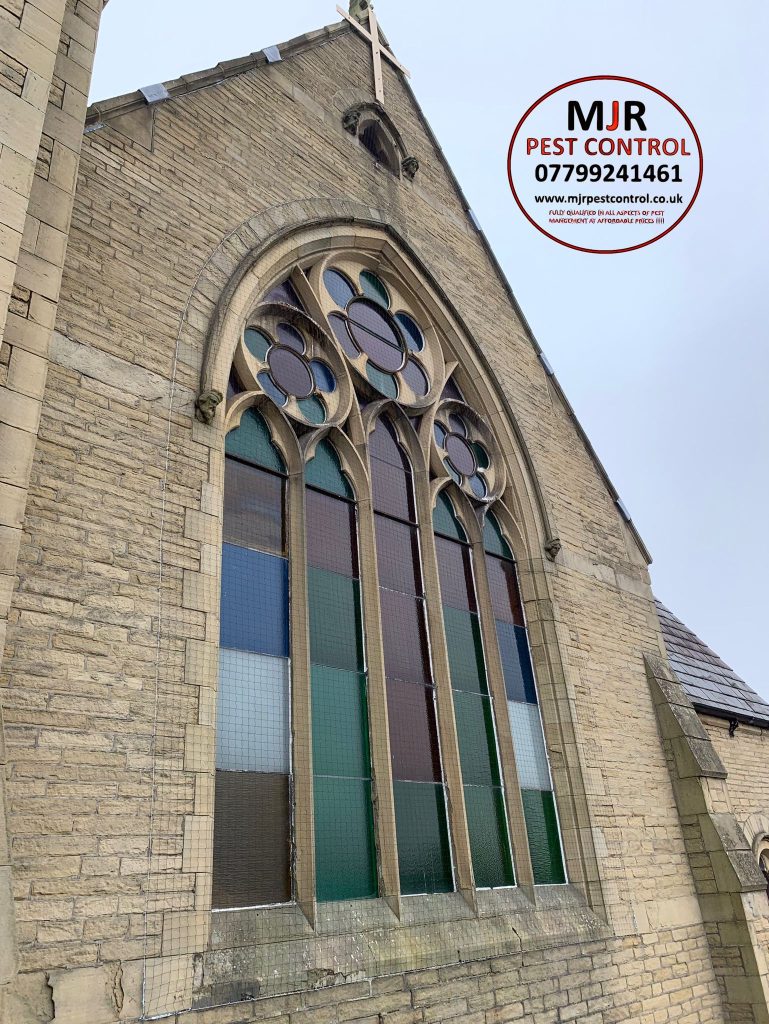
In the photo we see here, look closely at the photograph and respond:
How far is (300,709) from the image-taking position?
547 centimetres

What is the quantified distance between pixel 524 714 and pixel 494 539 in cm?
197

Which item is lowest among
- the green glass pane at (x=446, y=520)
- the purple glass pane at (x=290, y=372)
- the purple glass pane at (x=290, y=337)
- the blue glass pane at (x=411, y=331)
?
the green glass pane at (x=446, y=520)

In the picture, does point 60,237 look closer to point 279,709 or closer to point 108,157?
point 108,157

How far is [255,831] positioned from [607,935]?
369 cm

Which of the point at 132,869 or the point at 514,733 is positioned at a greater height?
the point at 514,733

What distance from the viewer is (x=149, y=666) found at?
4.51 meters

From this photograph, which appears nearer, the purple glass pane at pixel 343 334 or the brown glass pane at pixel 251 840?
the brown glass pane at pixel 251 840

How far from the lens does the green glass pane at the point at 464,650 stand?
23.4 ft

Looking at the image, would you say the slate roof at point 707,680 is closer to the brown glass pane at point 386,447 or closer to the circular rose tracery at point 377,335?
the brown glass pane at point 386,447

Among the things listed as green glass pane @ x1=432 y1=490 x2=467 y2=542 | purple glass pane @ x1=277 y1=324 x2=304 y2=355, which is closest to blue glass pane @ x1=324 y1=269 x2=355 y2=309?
purple glass pane @ x1=277 y1=324 x2=304 y2=355

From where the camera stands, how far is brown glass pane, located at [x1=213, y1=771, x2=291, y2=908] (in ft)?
15.4

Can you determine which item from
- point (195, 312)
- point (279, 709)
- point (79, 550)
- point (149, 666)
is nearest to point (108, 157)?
point (195, 312)

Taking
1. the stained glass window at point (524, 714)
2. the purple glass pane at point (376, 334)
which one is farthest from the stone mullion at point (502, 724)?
Answer: the purple glass pane at point (376, 334)

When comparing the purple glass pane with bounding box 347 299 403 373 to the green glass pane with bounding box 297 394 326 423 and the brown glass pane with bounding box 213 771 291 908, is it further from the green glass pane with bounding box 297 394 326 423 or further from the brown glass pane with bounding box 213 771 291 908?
the brown glass pane with bounding box 213 771 291 908
